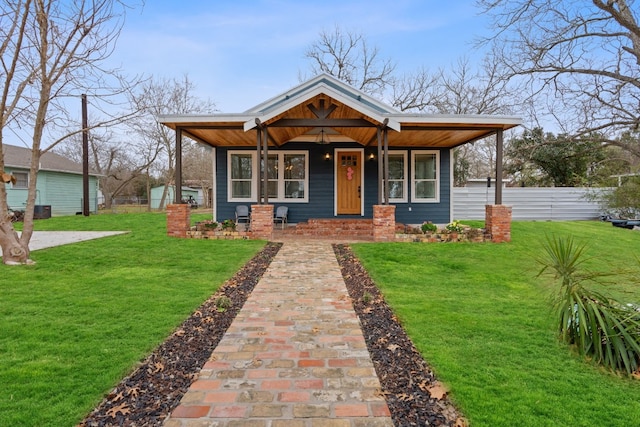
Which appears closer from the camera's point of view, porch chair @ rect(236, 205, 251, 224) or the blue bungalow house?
porch chair @ rect(236, 205, 251, 224)

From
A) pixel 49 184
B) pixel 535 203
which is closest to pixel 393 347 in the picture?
pixel 535 203

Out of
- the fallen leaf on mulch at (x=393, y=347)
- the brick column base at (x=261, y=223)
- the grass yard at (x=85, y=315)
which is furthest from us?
the brick column base at (x=261, y=223)

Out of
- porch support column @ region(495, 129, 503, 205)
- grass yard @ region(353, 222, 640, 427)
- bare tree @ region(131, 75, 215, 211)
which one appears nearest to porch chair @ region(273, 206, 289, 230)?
grass yard @ region(353, 222, 640, 427)

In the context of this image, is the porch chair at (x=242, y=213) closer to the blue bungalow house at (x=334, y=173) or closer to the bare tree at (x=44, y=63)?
the blue bungalow house at (x=334, y=173)

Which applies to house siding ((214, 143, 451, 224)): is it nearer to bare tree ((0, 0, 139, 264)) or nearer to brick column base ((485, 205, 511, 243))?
brick column base ((485, 205, 511, 243))

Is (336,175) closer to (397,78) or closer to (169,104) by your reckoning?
(397,78)

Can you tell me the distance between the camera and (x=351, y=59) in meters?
24.1

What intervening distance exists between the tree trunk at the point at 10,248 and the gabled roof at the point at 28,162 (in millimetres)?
13297

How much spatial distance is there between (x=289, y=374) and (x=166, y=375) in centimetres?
89

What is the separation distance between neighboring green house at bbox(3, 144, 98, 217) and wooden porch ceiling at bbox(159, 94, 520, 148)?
11597mm

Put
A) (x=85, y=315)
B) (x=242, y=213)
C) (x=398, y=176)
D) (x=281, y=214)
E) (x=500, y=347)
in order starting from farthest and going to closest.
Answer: (x=398, y=176) → (x=281, y=214) → (x=242, y=213) → (x=85, y=315) → (x=500, y=347)

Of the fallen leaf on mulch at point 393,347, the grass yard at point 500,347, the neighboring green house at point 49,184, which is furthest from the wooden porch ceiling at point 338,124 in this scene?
the neighboring green house at point 49,184

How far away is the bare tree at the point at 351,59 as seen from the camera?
23.9 meters

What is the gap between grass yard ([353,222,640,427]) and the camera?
2.16 m
